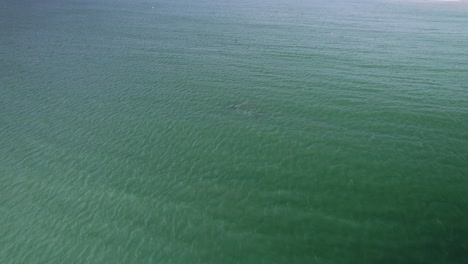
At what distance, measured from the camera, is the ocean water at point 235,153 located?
13094 millimetres

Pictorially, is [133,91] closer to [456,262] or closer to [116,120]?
[116,120]

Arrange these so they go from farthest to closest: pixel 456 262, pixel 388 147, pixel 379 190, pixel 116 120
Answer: pixel 116 120, pixel 388 147, pixel 379 190, pixel 456 262

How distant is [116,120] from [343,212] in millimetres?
15949

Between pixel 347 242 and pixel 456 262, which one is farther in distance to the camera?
pixel 347 242

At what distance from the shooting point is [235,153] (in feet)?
60.4

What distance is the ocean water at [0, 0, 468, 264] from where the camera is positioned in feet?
43.0

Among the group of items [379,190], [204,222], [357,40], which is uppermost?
[357,40]

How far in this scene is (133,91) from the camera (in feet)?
86.2

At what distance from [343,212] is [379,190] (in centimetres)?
254

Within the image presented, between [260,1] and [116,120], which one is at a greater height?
[260,1]

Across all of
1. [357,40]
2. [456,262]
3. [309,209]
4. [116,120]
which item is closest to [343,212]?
[309,209]

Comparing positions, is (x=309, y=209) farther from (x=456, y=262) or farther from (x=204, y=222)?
(x=456, y=262)

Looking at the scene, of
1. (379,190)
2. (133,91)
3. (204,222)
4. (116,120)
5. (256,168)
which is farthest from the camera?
(133,91)

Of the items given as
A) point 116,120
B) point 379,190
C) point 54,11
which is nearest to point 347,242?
point 379,190
